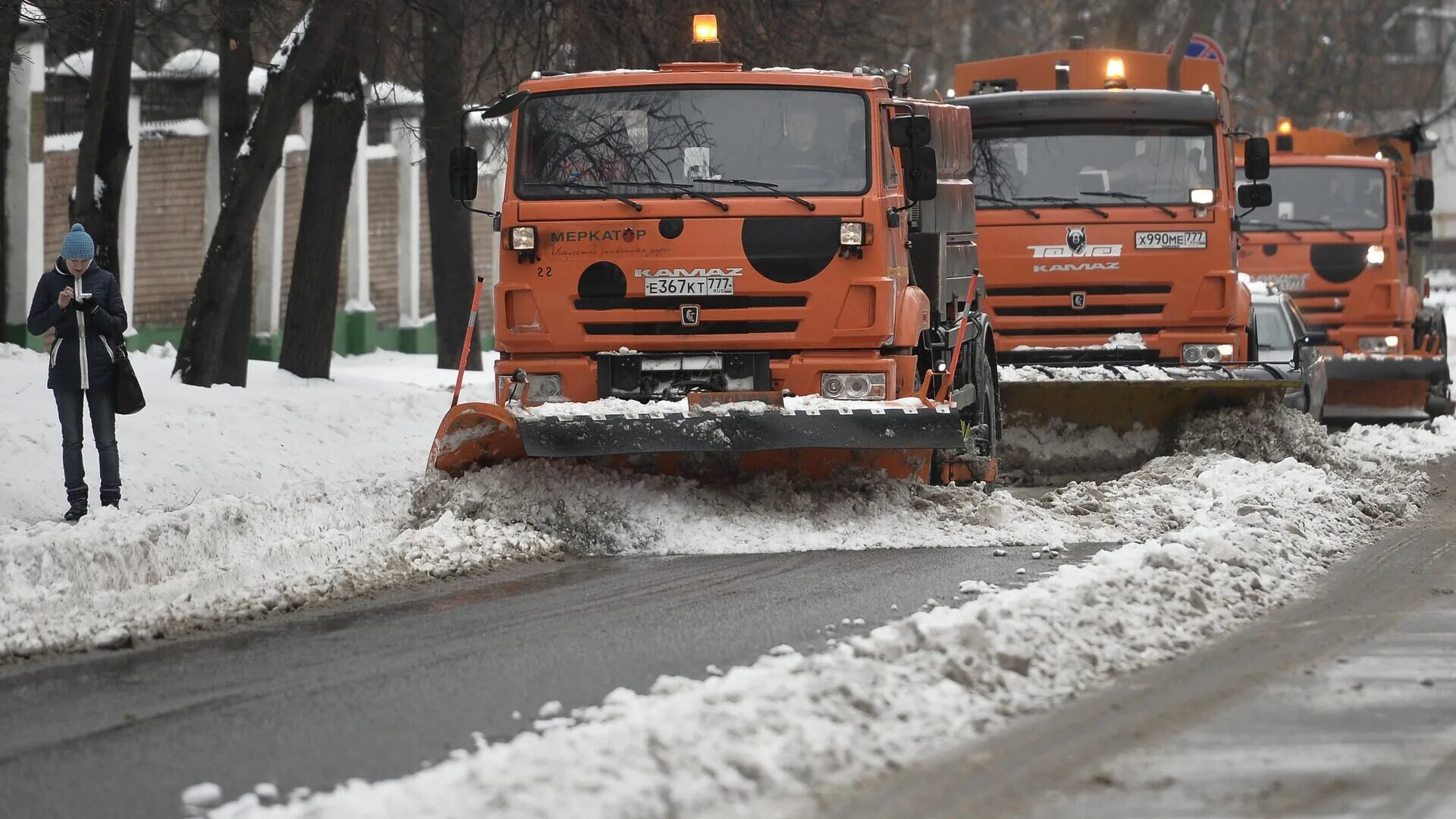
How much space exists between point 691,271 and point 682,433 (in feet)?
3.70

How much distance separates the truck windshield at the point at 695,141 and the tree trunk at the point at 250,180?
5681 millimetres

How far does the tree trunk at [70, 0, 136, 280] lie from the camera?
17.5 metres

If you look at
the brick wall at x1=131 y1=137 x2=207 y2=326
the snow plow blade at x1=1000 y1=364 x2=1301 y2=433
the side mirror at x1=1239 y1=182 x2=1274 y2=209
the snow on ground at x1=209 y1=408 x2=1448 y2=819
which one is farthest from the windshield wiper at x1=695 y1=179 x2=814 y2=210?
the brick wall at x1=131 y1=137 x2=207 y2=326

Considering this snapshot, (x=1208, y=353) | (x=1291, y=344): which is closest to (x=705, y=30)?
(x=1208, y=353)

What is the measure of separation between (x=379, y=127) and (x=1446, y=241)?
180 feet

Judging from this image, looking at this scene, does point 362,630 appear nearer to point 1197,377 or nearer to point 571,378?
point 571,378

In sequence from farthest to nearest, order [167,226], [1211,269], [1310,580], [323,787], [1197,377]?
[167,226], [1211,269], [1197,377], [1310,580], [323,787]

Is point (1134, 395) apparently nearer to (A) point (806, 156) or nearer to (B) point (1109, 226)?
(B) point (1109, 226)

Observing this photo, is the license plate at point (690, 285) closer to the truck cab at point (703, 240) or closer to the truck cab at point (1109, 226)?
the truck cab at point (703, 240)

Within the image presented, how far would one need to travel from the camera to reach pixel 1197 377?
14.4 meters

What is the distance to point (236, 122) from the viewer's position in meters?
20.4

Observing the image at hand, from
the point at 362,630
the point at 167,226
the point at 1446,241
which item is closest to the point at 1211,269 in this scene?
the point at 362,630

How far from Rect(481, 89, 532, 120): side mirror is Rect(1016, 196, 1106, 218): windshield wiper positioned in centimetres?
526

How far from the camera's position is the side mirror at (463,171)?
38.2 feet
